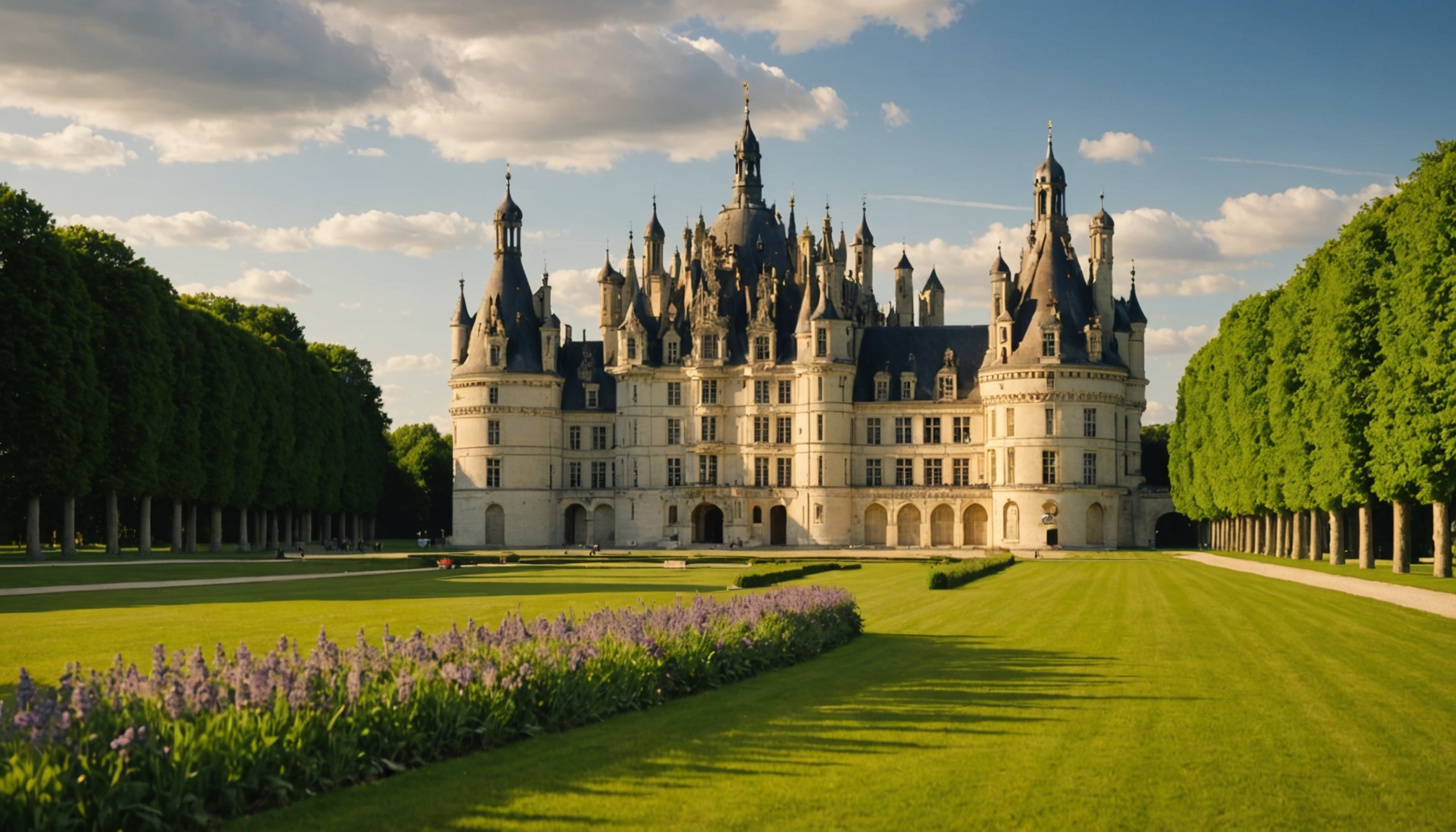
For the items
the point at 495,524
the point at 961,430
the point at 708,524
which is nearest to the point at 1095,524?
the point at 961,430

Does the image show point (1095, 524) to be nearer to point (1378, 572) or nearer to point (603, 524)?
point (603, 524)

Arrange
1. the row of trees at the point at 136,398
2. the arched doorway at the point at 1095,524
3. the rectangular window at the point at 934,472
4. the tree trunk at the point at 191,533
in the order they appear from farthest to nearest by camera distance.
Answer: the rectangular window at the point at 934,472 < the arched doorway at the point at 1095,524 < the tree trunk at the point at 191,533 < the row of trees at the point at 136,398

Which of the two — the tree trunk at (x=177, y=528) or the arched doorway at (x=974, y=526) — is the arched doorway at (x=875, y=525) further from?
the tree trunk at (x=177, y=528)

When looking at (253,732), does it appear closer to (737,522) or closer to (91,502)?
(91,502)

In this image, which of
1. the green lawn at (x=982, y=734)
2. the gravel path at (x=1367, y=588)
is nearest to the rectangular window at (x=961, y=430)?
the gravel path at (x=1367, y=588)

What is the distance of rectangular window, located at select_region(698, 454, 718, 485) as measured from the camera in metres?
95.8

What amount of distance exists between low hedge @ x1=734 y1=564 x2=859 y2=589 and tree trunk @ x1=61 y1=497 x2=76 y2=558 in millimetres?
28547

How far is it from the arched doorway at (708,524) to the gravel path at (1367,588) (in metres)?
44.4

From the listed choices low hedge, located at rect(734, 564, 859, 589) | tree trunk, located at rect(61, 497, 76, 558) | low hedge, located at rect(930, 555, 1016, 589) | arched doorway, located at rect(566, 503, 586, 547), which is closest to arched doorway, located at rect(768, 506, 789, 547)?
arched doorway, located at rect(566, 503, 586, 547)

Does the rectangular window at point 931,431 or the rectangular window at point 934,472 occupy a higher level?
the rectangular window at point 931,431

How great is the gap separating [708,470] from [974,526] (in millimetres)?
18525

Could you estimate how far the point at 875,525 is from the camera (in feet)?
310

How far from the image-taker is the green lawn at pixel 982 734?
12.3m

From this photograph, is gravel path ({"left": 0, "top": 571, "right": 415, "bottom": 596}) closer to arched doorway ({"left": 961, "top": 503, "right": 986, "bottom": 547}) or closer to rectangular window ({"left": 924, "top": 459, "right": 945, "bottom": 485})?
arched doorway ({"left": 961, "top": 503, "right": 986, "bottom": 547})
